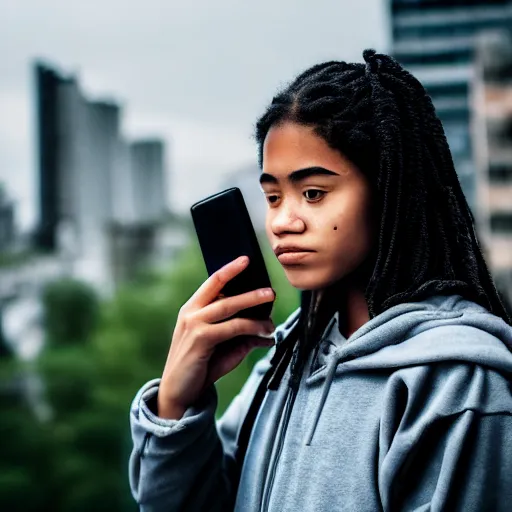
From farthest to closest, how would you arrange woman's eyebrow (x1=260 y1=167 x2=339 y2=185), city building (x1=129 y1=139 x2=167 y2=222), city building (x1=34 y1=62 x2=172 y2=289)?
1. city building (x1=129 y1=139 x2=167 y2=222)
2. city building (x1=34 y1=62 x2=172 y2=289)
3. woman's eyebrow (x1=260 y1=167 x2=339 y2=185)

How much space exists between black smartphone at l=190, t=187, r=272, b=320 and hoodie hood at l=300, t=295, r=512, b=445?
0.13 m

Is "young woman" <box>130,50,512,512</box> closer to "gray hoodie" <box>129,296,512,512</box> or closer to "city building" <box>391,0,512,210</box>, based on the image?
"gray hoodie" <box>129,296,512,512</box>

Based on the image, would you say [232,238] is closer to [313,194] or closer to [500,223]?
[313,194]

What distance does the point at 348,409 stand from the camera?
86cm

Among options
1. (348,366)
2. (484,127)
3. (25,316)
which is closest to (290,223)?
(348,366)

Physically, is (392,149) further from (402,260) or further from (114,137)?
(114,137)

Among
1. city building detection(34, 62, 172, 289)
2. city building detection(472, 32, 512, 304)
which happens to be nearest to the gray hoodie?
city building detection(472, 32, 512, 304)

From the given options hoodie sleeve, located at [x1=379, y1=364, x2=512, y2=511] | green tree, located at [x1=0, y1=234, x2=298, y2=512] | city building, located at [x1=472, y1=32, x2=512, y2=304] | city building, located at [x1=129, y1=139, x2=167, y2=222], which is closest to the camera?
hoodie sleeve, located at [x1=379, y1=364, x2=512, y2=511]

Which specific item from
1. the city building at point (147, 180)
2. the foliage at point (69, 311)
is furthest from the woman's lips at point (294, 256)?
the city building at point (147, 180)

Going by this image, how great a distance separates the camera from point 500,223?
18.6 m

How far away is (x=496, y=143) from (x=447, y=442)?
1826 cm

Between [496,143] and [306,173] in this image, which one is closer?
[306,173]

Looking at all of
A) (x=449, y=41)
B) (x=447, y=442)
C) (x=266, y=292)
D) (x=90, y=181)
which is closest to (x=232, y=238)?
(x=266, y=292)

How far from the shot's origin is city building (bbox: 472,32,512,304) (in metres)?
17.8
